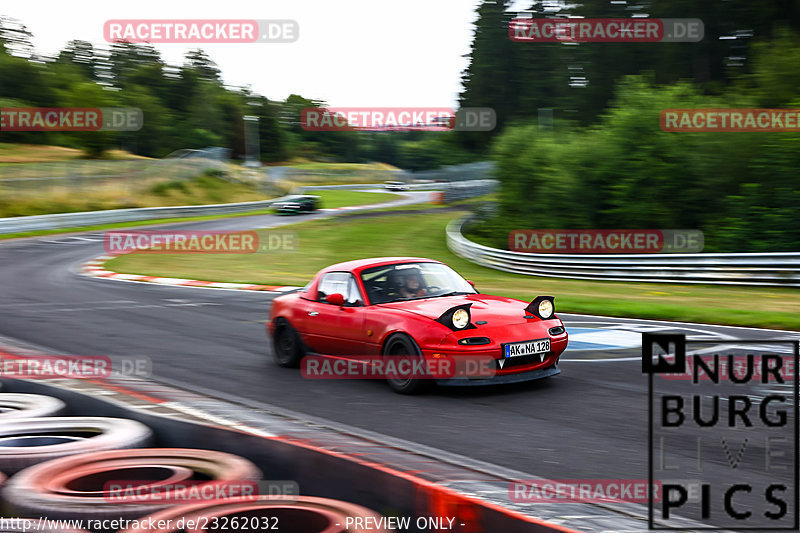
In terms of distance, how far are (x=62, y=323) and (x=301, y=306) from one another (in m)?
5.62

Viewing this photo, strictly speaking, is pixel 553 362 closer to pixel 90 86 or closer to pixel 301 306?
pixel 301 306

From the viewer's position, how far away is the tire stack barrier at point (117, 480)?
381cm

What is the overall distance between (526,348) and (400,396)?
1.24 m

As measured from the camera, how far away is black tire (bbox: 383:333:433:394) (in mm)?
7609

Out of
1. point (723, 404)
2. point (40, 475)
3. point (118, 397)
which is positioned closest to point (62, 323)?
point (118, 397)

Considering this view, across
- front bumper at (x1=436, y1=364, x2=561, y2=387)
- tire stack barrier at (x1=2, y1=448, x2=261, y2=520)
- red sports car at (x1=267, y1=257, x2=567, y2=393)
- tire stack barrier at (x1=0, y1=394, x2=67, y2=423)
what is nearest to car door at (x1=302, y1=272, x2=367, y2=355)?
red sports car at (x1=267, y1=257, x2=567, y2=393)

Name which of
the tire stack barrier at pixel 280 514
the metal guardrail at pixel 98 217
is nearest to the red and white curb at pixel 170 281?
the metal guardrail at pixel 98 217

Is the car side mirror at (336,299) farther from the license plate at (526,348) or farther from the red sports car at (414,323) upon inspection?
the license plate at (526,348)

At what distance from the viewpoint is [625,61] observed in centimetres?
4528

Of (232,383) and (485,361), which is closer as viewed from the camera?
(485,361)

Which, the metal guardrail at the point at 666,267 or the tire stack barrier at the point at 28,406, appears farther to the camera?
the metal guardrail at the point at 666,267

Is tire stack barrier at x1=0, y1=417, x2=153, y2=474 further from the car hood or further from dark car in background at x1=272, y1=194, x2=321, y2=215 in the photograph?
dark car in background at x1=272, y1=194, x2=321, y2=215

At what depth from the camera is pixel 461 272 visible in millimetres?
26141

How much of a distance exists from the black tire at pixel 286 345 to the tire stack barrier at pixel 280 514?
17.8 feet
